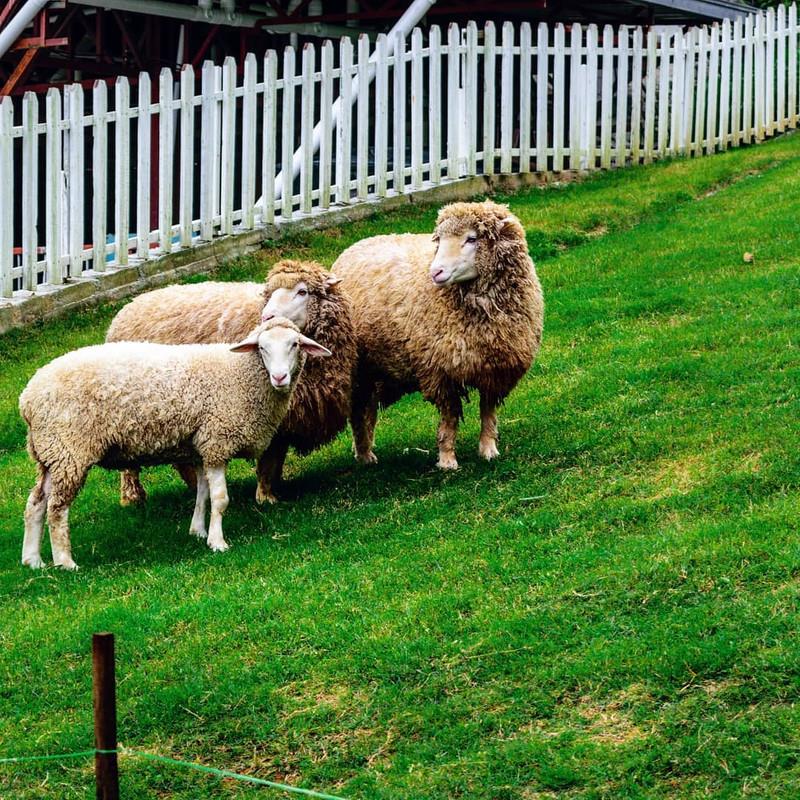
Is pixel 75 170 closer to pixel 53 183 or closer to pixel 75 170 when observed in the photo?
pixel 75 170

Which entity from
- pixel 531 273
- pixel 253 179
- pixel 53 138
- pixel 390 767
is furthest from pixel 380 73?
pixel 390 767

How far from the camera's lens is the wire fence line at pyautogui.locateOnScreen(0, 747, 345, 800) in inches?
200

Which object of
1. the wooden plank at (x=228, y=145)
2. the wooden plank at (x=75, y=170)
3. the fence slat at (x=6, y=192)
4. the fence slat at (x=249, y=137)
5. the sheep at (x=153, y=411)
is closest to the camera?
the sheep at (x=153, y=411)

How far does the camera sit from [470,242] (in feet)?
28.4

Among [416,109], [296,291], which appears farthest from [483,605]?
[416,109]

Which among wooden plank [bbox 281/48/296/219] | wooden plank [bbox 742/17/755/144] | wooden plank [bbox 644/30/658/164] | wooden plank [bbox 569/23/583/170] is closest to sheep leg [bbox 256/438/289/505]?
wooden plank [bbox 281/48/296/219]

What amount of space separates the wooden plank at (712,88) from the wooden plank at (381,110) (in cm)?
450

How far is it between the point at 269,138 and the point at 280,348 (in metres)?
6.32

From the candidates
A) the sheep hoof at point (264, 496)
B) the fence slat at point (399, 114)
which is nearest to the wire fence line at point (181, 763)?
the sheep hoof at point (264, 496)

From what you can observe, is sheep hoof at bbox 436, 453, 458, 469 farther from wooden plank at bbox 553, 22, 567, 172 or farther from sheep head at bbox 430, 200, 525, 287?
wooden plank at bbox 553, 22, 567, 172

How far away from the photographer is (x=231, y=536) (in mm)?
8141

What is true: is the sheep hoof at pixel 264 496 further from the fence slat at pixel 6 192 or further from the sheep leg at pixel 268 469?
the fence slat at pixel 6 192

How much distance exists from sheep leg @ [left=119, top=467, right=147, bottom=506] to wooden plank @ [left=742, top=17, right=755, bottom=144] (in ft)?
37.2

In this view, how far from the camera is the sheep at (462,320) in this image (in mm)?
8648
